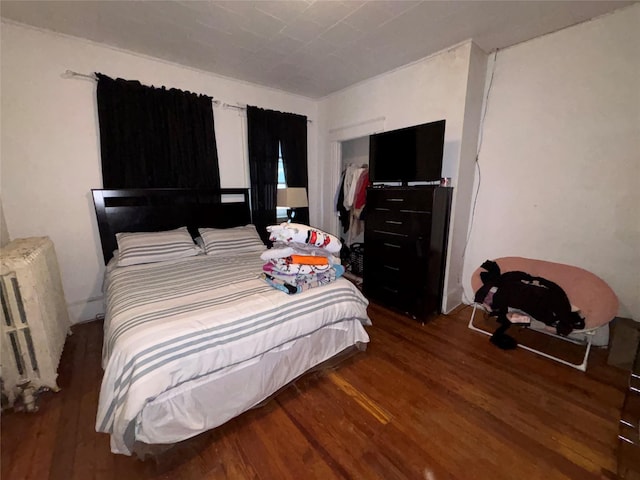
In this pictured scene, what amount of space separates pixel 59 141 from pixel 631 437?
4.26 metres

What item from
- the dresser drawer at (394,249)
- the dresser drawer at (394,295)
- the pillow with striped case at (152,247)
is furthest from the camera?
the dresser drawer at (394,295)

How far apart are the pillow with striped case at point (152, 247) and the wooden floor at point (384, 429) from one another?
2.63 ft

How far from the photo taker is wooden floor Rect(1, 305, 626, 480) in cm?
123

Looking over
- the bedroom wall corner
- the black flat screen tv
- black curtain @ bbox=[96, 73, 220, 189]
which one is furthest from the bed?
the black flat screen tv

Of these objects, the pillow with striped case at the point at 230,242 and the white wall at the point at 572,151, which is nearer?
the white wall at the point at 572,151

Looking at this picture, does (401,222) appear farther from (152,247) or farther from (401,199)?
(152,247)

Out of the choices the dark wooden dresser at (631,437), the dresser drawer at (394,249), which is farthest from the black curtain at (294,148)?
the dark wooden dresser at (631,437)

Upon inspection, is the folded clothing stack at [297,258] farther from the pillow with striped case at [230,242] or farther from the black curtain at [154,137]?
the black curtain at [154,137]

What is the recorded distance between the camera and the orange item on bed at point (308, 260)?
1.77 metres

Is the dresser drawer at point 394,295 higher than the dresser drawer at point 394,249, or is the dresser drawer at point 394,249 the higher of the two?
the dresser drawer at point 394,249

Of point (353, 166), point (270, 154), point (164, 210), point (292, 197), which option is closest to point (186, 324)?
point (164, 210)

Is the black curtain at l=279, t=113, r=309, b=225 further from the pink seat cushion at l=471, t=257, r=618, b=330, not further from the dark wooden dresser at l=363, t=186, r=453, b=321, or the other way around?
the pink seat cushion at l=471, t=257, r=618, b=330

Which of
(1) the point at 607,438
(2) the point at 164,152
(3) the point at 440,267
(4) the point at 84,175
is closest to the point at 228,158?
(2) the point at 164,152

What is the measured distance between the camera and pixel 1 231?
6.50 ft
